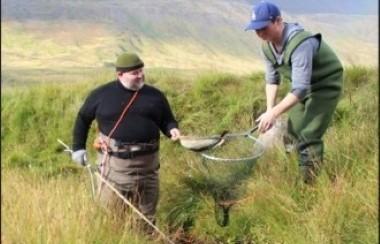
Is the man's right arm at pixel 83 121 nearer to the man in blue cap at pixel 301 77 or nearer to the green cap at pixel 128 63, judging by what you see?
the green cap at pixel 128 63

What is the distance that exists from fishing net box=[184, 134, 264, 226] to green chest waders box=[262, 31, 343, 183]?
538mm

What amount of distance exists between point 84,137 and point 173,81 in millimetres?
5744

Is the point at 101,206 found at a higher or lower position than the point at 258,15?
lower

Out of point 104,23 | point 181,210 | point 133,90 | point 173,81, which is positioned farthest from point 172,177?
point 104,23

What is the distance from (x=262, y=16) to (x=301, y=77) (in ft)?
1.88

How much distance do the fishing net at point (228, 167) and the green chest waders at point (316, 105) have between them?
538 mm

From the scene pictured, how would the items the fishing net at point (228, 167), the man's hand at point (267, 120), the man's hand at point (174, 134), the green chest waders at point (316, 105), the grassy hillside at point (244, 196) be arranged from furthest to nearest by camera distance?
the fishing net at point (228, 167) < the man's hand at point (174, 134) < the green chest waders at point (316, 105) < the man's hand at point (267, 120) < the grassy hillside at point (244, 196)

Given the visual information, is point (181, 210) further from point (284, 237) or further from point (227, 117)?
point (227, 117)

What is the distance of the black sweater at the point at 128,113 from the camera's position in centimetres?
673

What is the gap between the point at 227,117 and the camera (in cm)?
1072

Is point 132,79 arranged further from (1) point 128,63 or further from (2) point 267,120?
(2) point 267,120

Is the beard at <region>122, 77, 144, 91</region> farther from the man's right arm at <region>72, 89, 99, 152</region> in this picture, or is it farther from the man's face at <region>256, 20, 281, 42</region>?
the man's face at <region>256, 20, 281, 42</region>

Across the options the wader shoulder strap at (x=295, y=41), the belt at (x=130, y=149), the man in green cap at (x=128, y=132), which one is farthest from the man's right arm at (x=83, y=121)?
the wader shoulder strap at (x=295, y=41)

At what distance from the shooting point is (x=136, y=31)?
87938 mm
